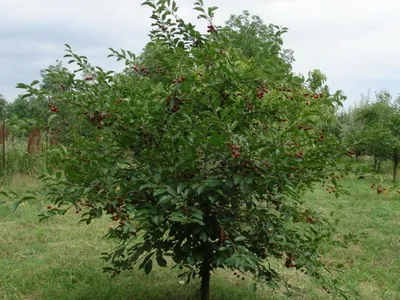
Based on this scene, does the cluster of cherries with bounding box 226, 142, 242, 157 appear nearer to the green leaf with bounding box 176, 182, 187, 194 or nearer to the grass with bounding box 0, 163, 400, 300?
the green leaf with bounding box 176, 182, 187, 194

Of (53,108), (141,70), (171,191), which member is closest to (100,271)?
(141,70)

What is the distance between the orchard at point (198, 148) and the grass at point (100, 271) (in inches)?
14.7

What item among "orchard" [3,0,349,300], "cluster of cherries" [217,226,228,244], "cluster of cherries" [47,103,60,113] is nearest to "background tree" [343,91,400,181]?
"orchard" [3,0,349,300]

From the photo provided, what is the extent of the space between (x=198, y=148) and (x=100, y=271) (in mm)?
2544

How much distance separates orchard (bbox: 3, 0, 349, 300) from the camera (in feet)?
8.23

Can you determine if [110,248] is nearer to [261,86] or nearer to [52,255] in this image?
[52,255]

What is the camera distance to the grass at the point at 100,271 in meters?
4.04

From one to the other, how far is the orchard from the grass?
37 centimetres

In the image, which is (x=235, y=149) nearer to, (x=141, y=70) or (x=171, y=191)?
(x=171, y=191)

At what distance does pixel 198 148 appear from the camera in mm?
2713

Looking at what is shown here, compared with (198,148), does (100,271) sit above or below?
below

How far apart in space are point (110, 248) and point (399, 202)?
289 inches

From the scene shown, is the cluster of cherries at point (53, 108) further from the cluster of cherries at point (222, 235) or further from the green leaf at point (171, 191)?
the cluster of cherries at point (222, 235)

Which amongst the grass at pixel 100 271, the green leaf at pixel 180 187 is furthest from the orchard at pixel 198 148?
the grass at pixel 100 271
